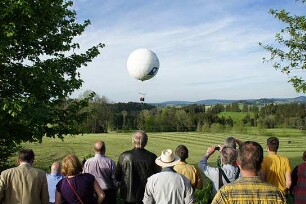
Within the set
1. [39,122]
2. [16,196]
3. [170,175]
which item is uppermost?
[39,122]

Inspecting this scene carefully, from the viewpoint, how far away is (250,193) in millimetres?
3643

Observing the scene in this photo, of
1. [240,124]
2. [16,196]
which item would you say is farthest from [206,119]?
[16,196]

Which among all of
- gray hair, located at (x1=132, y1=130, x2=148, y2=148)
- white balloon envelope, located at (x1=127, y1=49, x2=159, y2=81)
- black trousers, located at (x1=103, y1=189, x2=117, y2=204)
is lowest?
black trousers, located at (x1=103, y1=189, x2=117, y2=204)

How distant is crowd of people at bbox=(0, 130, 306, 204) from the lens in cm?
Answer: 370

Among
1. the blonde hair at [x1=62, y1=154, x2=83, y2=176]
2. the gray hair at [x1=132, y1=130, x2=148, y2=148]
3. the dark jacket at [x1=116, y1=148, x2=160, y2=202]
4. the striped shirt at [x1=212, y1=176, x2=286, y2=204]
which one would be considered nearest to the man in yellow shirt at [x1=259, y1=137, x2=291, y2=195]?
the dark jacket at [x1=116, y1=148, x2=160, y2=202]

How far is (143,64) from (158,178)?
1326cm

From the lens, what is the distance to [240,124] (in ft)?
263

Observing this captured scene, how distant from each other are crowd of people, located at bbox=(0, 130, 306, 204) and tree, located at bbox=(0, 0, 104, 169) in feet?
16.0

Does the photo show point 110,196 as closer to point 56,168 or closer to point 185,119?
point 56,168

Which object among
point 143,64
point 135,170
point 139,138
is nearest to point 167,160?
point 139,138

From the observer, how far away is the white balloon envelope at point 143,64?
728 inches

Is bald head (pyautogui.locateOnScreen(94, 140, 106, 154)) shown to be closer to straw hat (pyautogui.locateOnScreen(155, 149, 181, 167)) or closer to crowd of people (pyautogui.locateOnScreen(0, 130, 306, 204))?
crowd of people (pyautogui.locateOnScreen(0, 130, 306, 204))

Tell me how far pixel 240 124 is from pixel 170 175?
7695cm

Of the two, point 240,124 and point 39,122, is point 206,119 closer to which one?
point 240,124
